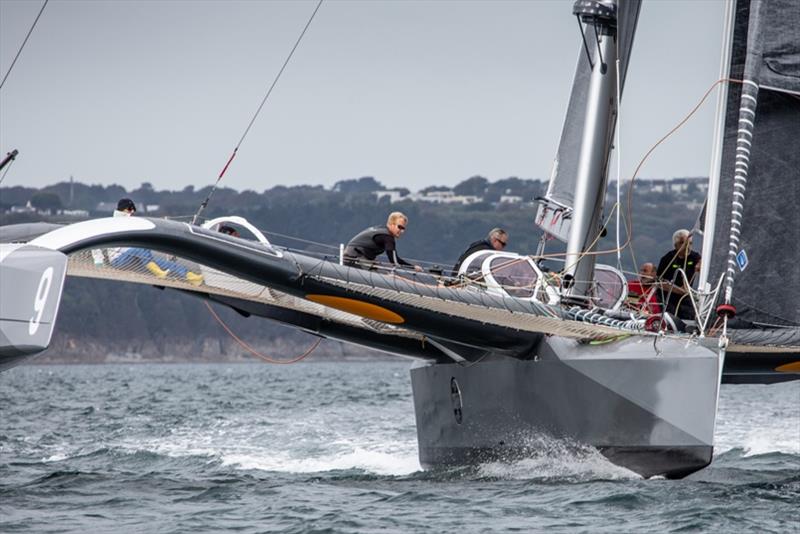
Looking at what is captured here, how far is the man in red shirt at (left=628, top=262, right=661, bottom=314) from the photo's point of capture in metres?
10.8

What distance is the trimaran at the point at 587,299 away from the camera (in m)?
9.30

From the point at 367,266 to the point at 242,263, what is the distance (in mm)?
1184

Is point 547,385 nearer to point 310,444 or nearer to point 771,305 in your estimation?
point 771,305

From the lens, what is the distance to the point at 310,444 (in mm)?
14320

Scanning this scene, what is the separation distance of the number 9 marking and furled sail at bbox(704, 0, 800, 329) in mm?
4849

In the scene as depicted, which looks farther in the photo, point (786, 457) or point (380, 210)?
point (380, 210)

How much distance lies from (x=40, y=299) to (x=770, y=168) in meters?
5.34

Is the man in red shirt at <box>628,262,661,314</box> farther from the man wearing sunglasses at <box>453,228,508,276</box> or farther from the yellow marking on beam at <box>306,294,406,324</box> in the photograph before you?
the yellow marking on beam at <box>306,294,406,324</box>

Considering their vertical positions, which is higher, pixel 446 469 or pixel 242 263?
pixel 242 263

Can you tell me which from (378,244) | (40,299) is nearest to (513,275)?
(378,244)

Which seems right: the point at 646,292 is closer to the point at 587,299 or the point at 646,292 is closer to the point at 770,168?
the point at 587,299

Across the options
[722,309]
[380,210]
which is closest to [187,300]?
[380,210]

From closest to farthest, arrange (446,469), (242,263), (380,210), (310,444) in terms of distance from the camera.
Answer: (242,263) < (446,469) < (310,444) < (380,210)

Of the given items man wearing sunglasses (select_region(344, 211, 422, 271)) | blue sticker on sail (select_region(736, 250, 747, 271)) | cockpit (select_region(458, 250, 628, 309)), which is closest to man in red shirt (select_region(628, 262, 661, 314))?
cockpit (select_region(458, 250, 628, 309))
